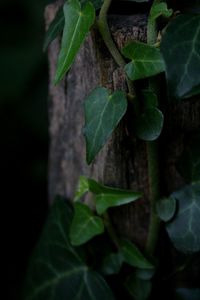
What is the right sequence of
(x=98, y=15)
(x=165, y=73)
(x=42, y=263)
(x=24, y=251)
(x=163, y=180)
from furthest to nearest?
(x=24, y=251) < (x=42, y=263) < (x=163, y=180) < (x=98, y=15) < (x=165, y=73)

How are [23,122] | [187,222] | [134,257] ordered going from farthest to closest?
[23,122]
[134,257]
[187,222]

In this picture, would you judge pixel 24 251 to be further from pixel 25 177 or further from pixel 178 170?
pixel 178 170

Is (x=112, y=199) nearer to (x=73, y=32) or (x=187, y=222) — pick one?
(x=187, y=222)

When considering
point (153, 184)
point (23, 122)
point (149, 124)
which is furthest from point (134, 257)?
point (23, 122)

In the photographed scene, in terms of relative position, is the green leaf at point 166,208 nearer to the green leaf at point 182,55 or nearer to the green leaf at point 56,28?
the green leaf at point 182,55

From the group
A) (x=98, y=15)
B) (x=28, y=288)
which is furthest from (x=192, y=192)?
(x=28, y=288)

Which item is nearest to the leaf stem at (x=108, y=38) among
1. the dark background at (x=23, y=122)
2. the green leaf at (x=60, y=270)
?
the green leaf at (x=60, y=270)

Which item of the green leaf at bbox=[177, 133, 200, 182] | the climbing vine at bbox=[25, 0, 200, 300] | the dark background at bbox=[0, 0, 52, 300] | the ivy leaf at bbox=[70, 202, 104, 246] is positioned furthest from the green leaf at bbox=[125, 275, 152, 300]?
the dark background at bbox=[0, 0, 52, 300]
